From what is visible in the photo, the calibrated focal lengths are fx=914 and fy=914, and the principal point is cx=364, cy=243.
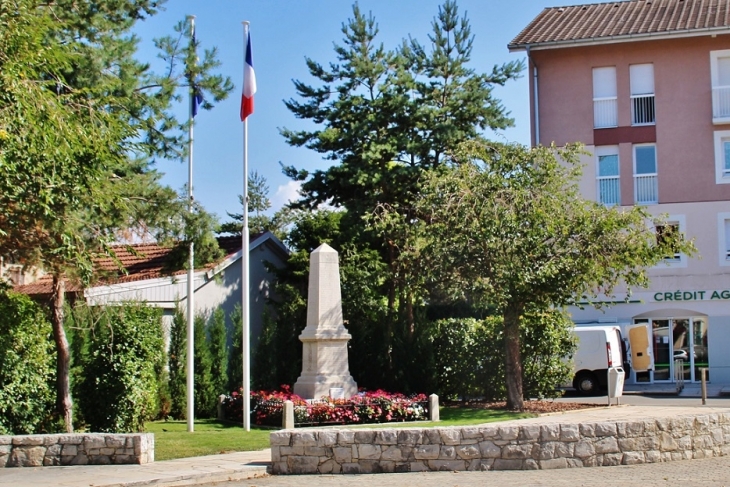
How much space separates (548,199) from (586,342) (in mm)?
8541

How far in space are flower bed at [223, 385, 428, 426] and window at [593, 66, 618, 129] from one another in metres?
17.9

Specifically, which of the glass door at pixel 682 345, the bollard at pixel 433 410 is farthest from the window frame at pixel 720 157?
the bollard at pixel 433 410

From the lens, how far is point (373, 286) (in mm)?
27062

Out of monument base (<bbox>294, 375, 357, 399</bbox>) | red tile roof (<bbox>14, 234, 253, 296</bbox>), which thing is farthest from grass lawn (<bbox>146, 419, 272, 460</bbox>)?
red tile roof (<bbox>14, 234, 253, 296</bbox>)

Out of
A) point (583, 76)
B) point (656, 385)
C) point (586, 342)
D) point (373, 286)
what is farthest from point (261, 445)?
point (583, 76)

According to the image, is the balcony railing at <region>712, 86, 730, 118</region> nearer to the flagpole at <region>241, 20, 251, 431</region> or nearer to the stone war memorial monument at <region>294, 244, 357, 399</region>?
the stone war memorial monument at <region>294, 244, 357, 399</region>

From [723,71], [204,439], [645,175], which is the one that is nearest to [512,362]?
[204,439]

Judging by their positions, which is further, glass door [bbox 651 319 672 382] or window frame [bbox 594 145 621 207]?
window frame [bbox 594 145 621 207]

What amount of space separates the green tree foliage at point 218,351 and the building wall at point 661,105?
1630cm

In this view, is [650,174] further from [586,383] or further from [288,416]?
[288,416]

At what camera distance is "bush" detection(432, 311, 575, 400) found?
79.4 ft

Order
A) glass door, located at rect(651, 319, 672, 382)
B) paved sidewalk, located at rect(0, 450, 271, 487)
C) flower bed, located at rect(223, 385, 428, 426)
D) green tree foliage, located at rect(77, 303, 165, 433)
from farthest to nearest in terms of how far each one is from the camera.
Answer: glass door, located at rect(651, 319, 672, 382) < flower bed, located at rect(223, 385, 428, 426) < green tree foliage, located at rect(77, 303, 165, 433) < paved sidewalk, located at rect(0, 450, 271, 487)

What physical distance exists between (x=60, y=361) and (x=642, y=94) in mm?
25450

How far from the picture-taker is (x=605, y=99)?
3512 centimetres
